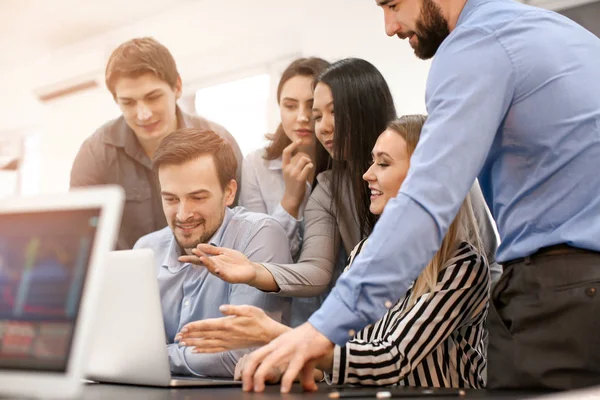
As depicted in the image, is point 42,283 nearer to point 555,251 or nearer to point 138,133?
point 555,251

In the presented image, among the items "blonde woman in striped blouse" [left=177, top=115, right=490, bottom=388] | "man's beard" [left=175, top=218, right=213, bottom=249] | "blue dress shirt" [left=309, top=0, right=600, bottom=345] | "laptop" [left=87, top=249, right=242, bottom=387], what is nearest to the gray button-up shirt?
"man's beard" [left=175, top=218, right=213, bottom=249]

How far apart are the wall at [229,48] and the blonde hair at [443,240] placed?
55cm

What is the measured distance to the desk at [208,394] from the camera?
3.53ft

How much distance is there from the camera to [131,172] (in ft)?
8.70

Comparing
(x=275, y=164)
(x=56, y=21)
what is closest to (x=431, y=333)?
(x=275, y=164)

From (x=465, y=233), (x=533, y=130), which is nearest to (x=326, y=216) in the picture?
(x=465, y=233)

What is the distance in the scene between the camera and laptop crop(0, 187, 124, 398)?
2.53 ft

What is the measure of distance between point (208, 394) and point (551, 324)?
0.61 meters

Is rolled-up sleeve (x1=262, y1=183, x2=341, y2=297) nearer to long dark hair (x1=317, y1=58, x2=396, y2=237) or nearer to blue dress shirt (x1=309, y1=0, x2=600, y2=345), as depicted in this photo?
long dark hair (x1=317, y1=58, x2=396, y2=237)

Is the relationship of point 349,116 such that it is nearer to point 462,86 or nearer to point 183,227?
point 183,227

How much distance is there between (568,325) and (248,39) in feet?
6.53

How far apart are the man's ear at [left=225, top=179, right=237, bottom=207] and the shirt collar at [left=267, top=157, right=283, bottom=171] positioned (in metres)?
0.14

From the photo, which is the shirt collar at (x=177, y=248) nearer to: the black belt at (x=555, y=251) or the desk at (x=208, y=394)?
the desk at (x=208, y=394)

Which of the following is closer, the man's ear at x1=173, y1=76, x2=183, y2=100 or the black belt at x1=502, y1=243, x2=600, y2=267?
the black belt at x1=502, y1=243, x2=600, y2=267
